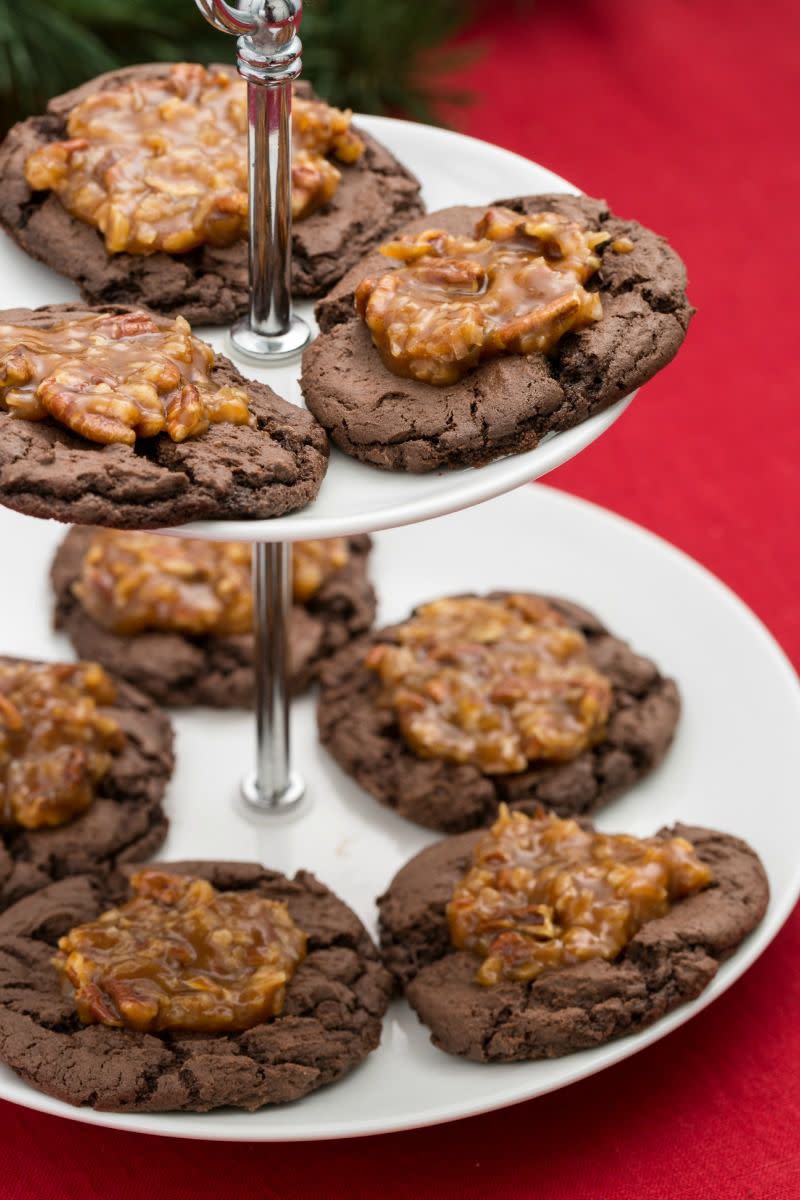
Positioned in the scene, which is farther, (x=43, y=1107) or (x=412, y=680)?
(x=412, y=680)

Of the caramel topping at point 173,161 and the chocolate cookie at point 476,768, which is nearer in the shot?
the caramel topping at point 173,161

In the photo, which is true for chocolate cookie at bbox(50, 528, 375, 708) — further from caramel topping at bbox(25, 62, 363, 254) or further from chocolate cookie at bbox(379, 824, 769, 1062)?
caramel topping at bbox(25, 62, 363, 254)

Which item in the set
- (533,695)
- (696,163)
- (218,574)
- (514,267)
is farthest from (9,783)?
(696,163)

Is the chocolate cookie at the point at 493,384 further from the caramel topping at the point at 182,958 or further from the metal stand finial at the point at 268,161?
the caramel topping at the point at 182,958

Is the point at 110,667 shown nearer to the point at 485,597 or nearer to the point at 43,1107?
the point at 485,597

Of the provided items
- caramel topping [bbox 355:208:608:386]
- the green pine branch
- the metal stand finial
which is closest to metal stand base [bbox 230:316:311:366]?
the metal stand finial

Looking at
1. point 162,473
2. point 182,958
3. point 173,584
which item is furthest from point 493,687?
point 162,473

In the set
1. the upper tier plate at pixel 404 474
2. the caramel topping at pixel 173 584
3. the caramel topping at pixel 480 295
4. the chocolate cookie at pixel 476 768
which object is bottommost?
the chocolate cookie at pixel 476 768

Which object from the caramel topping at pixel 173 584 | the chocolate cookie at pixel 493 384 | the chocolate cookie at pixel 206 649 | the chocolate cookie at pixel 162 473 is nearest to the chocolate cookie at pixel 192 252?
the chocolate cookie at pixel 493 384
